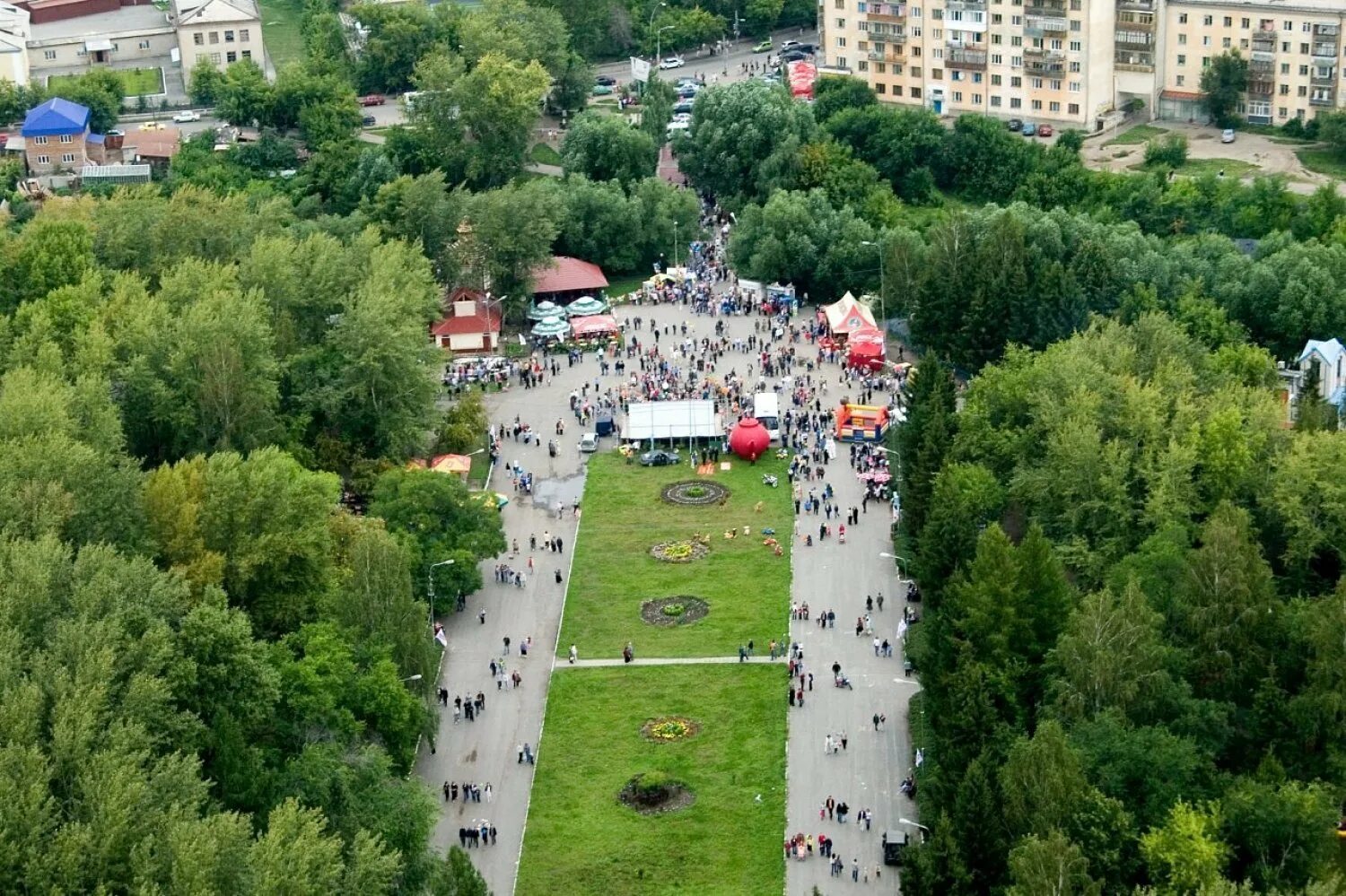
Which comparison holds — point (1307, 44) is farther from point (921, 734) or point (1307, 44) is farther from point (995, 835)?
point (995, 835)

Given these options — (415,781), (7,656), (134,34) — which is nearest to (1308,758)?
(415,781)

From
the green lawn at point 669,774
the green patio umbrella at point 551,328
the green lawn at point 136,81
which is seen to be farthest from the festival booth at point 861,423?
the green lawn at point 136,81

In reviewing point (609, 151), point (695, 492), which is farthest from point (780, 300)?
point (695, 492)

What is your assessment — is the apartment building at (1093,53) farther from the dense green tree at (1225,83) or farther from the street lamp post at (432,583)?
the street lamp post at (432,583)

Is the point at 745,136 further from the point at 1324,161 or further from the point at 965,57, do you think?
the point at 1324,161

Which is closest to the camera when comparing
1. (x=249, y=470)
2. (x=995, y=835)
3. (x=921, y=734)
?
(x=995, y=835)

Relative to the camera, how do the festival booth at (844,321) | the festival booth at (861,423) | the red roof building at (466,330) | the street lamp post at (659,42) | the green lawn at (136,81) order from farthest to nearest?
the street lamp post at (659,42), the green lawn at (136,81), the red roof building at (466,330), the festival booth at (844,321), the festival booth at (861,423)
